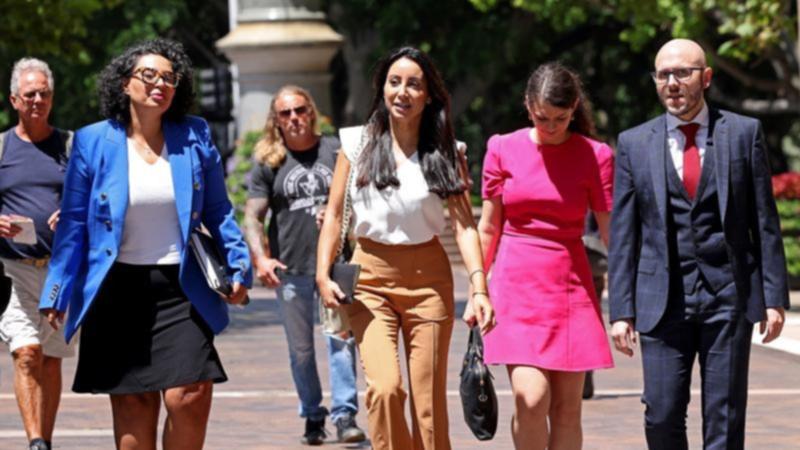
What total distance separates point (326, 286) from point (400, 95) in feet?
2.54

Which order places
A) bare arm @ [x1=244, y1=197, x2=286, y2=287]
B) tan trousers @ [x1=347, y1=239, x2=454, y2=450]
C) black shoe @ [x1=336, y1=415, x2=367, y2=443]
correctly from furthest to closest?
black shoe @ [x1=336, y1=415, x2=367, y2=443], bare arm @ [x1=244, y1=197, x2=286, y2=287], tan trousers @ [x1=347, y1=239, x2=454, y2=450]

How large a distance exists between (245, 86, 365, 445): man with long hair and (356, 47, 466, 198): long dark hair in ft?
9.06

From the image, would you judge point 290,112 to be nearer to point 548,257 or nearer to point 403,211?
point 548,257

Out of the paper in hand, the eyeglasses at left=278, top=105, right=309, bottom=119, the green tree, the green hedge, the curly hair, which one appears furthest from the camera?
the green tree

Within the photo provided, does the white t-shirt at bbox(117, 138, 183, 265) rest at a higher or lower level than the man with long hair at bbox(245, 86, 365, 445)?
higher

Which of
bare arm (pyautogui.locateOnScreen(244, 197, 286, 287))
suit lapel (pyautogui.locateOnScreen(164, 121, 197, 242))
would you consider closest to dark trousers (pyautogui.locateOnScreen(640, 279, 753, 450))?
suit lapel (pyautogui.locateOnScreen(164, 121, 197, 242))

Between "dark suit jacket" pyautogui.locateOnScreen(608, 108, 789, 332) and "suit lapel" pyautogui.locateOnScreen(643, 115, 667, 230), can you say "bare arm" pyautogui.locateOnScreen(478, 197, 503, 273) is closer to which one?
"dark suit jacket" pyautogui.locateOnScreen(608, 108, 789, 332)

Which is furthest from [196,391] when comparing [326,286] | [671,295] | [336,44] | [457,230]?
[336,44]

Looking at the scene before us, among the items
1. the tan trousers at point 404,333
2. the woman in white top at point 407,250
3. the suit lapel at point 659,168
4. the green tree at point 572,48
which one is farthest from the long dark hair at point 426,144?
the green tree at point 572,48

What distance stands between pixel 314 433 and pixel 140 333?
10.8 feet

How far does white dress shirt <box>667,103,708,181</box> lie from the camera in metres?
7.54

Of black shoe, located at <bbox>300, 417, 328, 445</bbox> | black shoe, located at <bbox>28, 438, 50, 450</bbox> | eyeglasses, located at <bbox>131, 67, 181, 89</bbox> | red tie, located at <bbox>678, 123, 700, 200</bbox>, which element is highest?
eyeglasses, located at <bbox>131, 67, 181, 89</bbox>

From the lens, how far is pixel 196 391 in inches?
295

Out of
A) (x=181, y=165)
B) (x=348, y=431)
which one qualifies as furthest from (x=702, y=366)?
(x=348, y=431)
